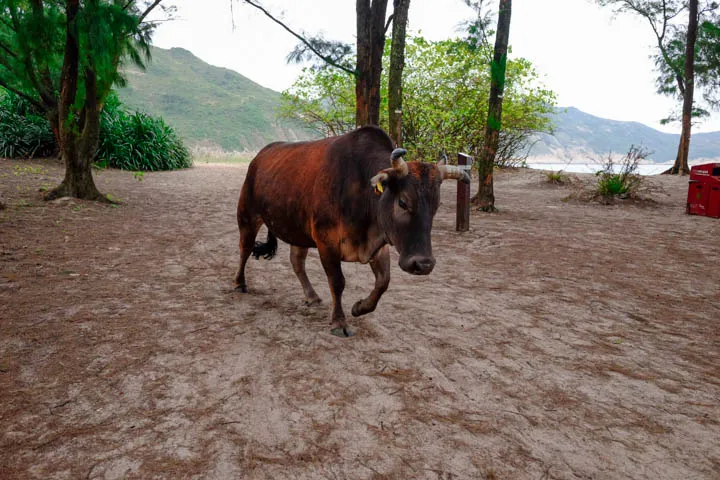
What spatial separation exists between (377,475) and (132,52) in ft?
28.4

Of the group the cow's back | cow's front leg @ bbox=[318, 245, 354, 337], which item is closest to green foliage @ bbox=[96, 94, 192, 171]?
the cow's back

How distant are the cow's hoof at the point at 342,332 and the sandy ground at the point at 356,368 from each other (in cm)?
7

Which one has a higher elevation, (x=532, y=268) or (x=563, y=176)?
(x=563, y=176)

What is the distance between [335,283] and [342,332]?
39cm

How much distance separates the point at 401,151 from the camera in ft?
9.89

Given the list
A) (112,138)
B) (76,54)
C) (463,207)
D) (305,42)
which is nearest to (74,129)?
(76,54)

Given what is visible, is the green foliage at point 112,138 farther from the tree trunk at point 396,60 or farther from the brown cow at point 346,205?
the brown cow at point 346,205

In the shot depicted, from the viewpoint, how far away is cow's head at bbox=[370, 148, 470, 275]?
3078mm

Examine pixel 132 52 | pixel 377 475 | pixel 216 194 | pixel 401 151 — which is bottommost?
pixel 377 475

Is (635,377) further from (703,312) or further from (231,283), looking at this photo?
(231,283)

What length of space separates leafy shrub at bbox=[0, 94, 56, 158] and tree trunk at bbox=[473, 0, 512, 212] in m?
13.0

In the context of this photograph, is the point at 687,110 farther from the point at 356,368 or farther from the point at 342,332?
the point at 356,368

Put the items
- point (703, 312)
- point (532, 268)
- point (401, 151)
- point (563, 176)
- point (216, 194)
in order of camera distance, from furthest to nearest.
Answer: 1. point (563, 176)
2. point (216, 194)
3. point (532, 268)
4. point (703, 312)
5. point (401, 151)

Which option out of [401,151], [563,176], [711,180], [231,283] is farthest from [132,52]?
[563,176]
